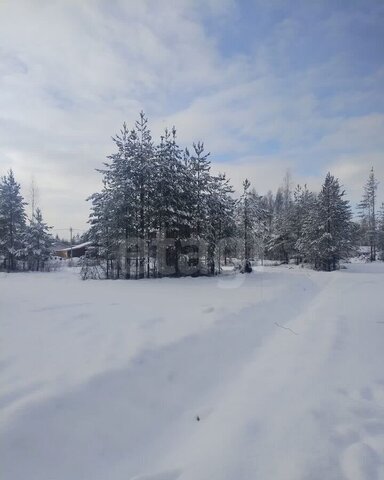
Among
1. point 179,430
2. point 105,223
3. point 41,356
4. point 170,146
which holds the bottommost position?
point 179,430

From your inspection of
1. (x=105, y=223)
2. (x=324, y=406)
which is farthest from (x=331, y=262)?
(x=324, y=406)

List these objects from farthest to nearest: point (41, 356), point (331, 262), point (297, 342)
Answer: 1. point (331, 262)
2. point (297, 342)
3. point (41, 356)

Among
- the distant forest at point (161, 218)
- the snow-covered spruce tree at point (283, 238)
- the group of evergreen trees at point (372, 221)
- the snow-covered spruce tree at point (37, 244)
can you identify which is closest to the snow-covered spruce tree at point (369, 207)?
the group of evergreen trees at point (372, 221)

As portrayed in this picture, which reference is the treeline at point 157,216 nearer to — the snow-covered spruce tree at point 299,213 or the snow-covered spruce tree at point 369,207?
the snow-covered spruce tree at point 299,213

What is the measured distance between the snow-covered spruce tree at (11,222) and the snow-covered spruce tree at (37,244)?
27.2 inches

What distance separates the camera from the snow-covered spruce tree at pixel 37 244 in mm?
29078

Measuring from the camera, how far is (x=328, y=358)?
5215 millimetres

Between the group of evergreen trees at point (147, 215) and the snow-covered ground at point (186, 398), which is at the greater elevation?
the group of evergreen trees at point (147, 215)

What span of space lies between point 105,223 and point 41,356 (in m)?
14.5

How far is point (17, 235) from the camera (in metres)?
29.2

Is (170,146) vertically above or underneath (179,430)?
above

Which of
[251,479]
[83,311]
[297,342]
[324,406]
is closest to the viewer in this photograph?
[251,479]

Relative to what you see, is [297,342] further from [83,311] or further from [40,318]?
[40,318]

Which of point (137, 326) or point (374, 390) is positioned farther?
point (137, 326)
